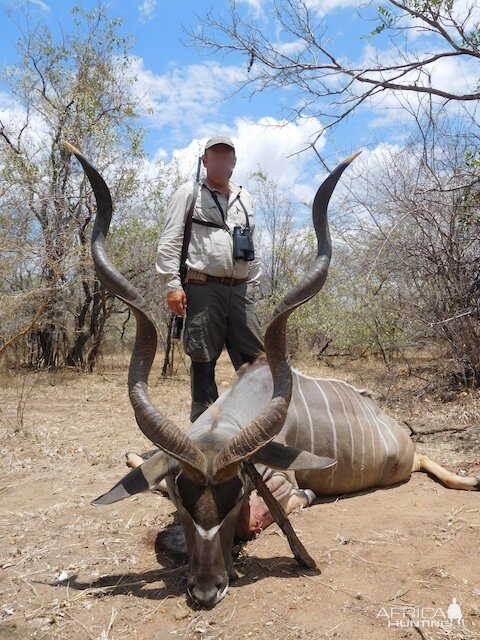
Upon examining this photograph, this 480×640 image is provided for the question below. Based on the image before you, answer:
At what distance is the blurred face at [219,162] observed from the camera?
4.03 m

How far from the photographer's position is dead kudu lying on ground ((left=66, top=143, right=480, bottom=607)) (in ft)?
8.79

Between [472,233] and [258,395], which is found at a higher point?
[472,233]

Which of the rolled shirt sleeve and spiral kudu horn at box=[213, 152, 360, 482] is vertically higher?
the rolled shirt sleeve

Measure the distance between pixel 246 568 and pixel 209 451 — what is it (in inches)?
24.2

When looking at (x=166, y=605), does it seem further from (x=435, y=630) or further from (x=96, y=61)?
(x=96, y=61)

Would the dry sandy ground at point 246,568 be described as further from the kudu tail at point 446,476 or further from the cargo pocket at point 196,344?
Answer: the cargo pocket at point 196,344

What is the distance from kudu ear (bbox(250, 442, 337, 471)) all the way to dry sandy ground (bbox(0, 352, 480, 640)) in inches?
18.7

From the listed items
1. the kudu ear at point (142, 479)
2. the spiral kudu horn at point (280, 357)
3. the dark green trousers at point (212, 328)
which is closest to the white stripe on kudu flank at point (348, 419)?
the dark green trousers at point (212, 328)

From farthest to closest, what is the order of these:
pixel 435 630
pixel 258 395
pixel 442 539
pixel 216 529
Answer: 1. pixel 258 395
2. pixel 442 539
3. pixel 216 529
4. pixel 435 630

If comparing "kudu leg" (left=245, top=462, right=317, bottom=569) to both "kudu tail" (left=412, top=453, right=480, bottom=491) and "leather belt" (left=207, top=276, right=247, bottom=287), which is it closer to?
"leather belt" (left=207, top=276, right=247, bottom=287)

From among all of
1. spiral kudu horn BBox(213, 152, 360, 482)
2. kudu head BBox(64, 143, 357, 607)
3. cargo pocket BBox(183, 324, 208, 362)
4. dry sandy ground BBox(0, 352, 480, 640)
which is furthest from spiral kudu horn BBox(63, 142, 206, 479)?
cargo pocket BBox(183, 324, 208, 362)

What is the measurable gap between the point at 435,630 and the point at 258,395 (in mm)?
1720

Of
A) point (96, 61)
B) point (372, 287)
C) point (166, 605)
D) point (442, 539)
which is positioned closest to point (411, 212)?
point (372, 287)

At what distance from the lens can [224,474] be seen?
8.87 ft
